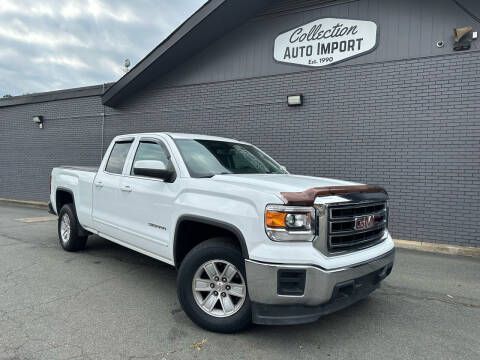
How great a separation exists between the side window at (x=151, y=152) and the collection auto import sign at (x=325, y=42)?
494cm

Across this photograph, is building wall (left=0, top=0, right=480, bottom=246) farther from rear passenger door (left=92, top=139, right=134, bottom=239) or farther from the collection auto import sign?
rear passenger door (left=92, top=139, right=134, bottom=239)

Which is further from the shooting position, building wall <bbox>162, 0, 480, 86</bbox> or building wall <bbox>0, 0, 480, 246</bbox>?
building wall <bbox>162, 0, 480, 86</bbox>

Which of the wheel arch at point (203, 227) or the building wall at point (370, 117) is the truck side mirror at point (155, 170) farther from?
the building wall at point (370, 117)

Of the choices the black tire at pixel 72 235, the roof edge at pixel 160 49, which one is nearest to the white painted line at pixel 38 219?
the roof edge at pixel 160 49

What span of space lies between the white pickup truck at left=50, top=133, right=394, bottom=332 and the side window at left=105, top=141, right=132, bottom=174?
1.73 feet

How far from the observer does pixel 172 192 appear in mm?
3590

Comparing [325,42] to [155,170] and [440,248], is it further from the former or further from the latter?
[155,170]

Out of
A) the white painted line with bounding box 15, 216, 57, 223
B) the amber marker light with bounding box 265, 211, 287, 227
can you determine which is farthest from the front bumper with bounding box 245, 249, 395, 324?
the white painted line with bounding box 15, 216, 57, 223

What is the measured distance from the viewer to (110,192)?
462 centimetres

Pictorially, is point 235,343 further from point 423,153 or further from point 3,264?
point 423,153

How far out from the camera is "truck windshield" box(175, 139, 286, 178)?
12.1ft

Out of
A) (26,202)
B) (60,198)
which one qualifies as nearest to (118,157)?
(60,198)

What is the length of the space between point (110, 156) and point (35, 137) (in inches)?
379

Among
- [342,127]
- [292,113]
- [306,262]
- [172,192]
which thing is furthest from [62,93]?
[306,262]
